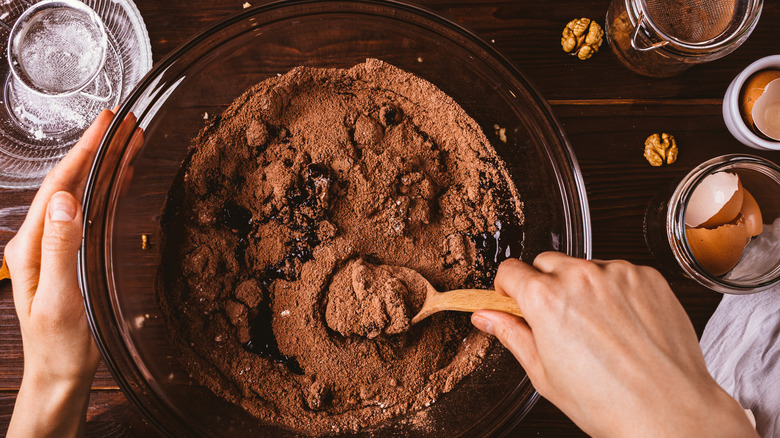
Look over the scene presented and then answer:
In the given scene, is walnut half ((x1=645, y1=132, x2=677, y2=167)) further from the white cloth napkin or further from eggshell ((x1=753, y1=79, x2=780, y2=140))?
the white cloth napkin

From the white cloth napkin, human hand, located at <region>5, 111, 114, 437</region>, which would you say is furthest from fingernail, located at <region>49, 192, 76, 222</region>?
the white cloth napkin

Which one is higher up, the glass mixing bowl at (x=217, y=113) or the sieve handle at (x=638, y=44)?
the sieve handle at (x=638, y=44)

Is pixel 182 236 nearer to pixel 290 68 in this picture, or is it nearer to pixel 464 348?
pixel 290 68

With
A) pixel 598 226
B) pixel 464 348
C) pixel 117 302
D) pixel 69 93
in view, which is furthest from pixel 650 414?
pixel 69 93

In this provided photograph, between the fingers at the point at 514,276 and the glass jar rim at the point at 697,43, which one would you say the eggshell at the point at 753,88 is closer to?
the glass jar rim at the point at 697,43

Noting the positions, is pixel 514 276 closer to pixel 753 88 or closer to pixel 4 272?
pixel 753 88

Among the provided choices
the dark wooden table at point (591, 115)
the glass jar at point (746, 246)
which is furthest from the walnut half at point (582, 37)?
the glass jar at point (746, 246)

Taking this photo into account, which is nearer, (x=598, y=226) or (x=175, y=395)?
(x=175, y=395)
